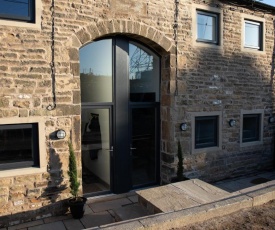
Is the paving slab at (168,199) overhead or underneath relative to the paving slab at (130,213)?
overhead

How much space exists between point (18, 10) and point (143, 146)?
12.6ft

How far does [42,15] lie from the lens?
4.86 meters

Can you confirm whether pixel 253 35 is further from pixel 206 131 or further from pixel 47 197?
pixel 47 197

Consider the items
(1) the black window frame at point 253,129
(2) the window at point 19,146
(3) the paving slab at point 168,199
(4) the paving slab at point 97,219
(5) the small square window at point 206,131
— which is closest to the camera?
(3) the paving slab at point 168,199

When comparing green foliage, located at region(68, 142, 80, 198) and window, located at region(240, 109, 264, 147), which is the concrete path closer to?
green foliage, located at region(68, 142, 80, 198)

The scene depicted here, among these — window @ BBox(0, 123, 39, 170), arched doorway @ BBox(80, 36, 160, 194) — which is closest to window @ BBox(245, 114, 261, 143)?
arched doorway @ BBox(80, 36, 160, 194)

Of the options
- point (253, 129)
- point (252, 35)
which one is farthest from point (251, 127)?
point (252, 35)

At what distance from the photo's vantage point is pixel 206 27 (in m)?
6.87

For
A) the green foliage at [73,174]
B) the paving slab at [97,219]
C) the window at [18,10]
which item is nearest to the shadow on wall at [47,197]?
the green foliage at [73,174]

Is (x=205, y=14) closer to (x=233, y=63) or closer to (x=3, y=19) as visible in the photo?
(x=233, y=63)

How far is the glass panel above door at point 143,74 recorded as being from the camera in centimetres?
625

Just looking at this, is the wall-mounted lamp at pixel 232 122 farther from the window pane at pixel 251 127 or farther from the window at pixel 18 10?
the window at pixel 18 10

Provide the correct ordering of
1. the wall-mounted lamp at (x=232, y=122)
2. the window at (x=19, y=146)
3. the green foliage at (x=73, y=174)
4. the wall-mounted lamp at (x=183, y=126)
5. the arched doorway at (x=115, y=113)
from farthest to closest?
the wall-mounted lamp at (x=232, y=122), the wall-mounted lamp at (x=183, y=126), the arched doorway at (x=115, y=113), the green foliage at (x=73, y=174), the window at (x=19, y=146)

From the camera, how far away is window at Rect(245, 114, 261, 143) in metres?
7.77
